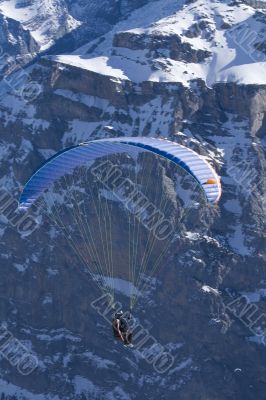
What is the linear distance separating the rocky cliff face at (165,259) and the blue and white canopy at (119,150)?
230 ft

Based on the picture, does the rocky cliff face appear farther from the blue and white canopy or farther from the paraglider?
the blue and white canopy

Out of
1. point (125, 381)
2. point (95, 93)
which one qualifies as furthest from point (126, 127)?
point (125, 381)

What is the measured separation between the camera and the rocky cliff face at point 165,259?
6373 inches

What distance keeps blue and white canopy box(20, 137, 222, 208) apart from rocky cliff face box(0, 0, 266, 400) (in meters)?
70.0

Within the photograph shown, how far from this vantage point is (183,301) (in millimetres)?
164625

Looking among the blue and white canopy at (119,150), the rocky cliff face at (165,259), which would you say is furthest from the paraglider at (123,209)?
the blue and white canopy at (119,150)

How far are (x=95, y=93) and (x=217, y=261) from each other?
113ft

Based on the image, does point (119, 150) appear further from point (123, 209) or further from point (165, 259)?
point (123, 209)

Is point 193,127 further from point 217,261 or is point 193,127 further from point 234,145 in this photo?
point 217,261

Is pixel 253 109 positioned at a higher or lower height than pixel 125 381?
higher

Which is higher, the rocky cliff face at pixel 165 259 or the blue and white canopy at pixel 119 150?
the blue and white canopy at pixel 119 150

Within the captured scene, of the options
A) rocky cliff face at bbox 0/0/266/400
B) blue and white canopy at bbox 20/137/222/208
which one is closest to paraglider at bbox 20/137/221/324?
rocky cliff face at bbox 0/0/266/400

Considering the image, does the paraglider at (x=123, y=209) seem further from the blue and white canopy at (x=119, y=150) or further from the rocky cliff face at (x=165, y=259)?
the blue and white canopy at (x=119, y=150)

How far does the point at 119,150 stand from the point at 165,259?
245 feet
